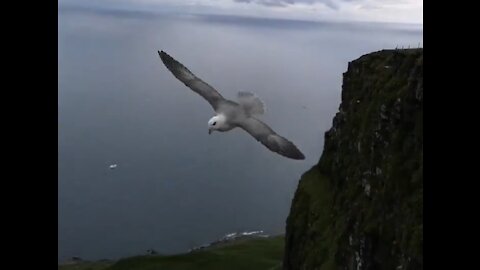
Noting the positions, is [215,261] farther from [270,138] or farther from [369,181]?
[270,138]

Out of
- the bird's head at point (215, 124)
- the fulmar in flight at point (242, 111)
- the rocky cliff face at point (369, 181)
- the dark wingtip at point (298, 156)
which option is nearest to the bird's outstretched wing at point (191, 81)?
the fulmar in flight at point (242, 111)

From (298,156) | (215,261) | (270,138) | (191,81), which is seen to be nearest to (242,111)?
(270,138)

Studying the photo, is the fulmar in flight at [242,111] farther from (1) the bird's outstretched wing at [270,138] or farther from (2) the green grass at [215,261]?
(2) the green grass at [215,261]

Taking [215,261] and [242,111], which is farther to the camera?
[215,261]

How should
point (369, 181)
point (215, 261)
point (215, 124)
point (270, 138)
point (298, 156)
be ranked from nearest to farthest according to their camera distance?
point (215, 124) → point (298, 156) → point (270, 138) → point (369, 181) → point (215, 261)

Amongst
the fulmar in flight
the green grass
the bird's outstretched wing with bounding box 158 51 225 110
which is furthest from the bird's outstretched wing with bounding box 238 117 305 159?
the green grass
